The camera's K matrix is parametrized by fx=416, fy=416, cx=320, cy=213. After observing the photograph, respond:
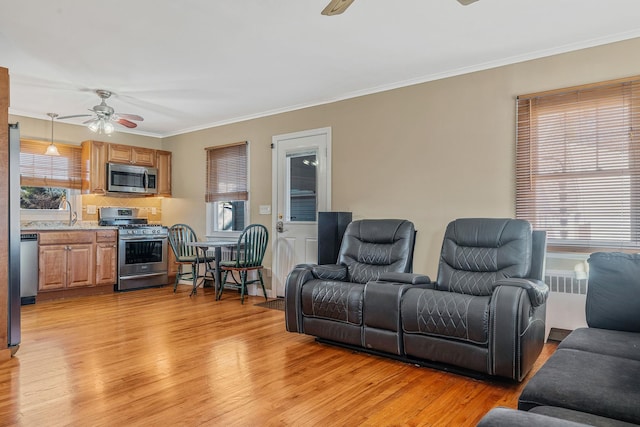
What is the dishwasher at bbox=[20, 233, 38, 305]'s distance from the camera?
195 inches

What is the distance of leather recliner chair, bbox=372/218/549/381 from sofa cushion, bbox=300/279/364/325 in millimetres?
117

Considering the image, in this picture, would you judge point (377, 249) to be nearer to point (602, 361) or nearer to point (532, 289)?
point (532, 289)

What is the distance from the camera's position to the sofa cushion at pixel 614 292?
2.21 meters

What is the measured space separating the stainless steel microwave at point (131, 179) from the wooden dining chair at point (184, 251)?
2.97 ft

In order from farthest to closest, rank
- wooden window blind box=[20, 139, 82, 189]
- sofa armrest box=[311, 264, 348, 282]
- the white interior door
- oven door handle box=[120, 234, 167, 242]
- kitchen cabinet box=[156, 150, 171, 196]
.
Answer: kitchen cabinet box=[156, 150, 171, 196], oven door handle box=[120, 234, 167, 242], wooden window blind box=[20, 139, 82, 189], the white interior door, sofa armrest box=[311, 264, 348, 282]

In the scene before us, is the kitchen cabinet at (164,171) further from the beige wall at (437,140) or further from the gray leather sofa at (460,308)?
the gray leather sofa at (460,308)

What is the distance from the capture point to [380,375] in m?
2.77

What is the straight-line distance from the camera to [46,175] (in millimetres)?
5773

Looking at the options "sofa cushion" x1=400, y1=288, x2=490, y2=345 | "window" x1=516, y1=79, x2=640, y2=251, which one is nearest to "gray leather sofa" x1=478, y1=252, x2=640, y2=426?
"sofa cushion" x1=400, y1=288, x2=490, y2=345

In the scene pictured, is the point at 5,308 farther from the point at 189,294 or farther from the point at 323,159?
the point at 323,159

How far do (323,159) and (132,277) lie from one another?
10.8 feet

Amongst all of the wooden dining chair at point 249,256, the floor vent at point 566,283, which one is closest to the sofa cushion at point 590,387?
the floor vent at point 566,283

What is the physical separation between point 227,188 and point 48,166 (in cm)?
246

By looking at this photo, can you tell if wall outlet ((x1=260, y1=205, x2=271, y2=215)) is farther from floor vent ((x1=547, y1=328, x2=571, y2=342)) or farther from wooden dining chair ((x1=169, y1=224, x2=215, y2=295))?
→ floor vent ((x1=547, y1=328, x2=571, y2=342))
